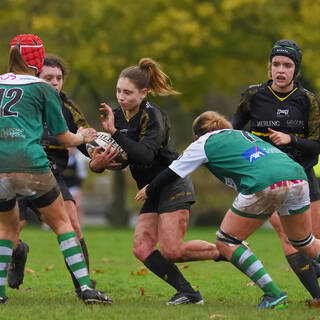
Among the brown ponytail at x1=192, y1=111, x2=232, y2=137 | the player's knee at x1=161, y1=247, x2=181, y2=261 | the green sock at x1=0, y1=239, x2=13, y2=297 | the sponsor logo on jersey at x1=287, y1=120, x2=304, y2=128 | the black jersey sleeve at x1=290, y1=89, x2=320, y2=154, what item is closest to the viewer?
the green sock at x1=0, y1=239, x2=13, y2=297

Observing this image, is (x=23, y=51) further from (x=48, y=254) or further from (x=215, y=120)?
(x=48, y=254)

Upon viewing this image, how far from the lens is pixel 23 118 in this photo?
645 cm

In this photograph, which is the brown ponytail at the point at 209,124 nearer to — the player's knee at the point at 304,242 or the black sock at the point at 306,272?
the player's knee at the point at 304,242

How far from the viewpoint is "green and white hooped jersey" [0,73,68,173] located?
21.0 feet

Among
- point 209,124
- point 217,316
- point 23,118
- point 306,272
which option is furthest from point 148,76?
point 217,316

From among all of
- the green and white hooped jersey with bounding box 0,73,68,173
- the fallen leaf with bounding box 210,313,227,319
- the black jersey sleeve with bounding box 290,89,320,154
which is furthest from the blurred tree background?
the fallen leaf with bounding box 210,313,227,319

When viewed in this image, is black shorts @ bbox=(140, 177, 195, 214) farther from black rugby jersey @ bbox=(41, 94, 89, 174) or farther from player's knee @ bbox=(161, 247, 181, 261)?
black rugby jersey @ bbox=(41, 94, 89, 174)

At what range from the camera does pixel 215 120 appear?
7.00 meters

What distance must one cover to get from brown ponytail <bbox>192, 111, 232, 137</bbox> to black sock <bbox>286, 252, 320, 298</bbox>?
1.36 meters

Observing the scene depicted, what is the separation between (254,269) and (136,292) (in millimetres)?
2054

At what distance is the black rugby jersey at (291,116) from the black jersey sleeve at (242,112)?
0.01 m

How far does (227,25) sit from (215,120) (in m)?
16.3

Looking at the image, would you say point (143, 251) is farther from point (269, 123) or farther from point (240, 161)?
point (269, 123)

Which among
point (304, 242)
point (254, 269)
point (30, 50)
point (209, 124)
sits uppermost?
point (30, 50)
